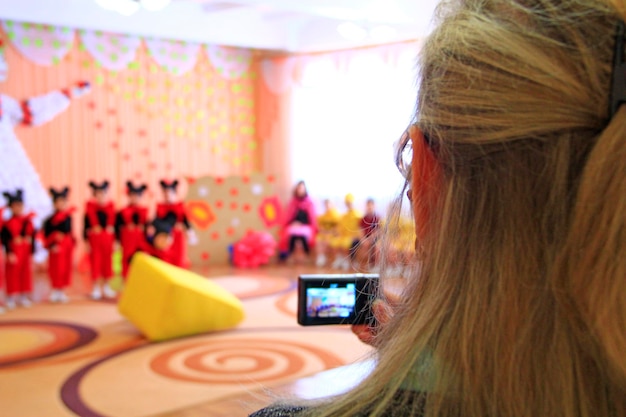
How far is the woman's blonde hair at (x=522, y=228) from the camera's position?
1.30 feet

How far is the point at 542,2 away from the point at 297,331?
12.5ft

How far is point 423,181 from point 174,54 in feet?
23.3

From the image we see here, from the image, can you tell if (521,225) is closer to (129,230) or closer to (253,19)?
(129,230)

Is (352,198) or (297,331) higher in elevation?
(352,198)

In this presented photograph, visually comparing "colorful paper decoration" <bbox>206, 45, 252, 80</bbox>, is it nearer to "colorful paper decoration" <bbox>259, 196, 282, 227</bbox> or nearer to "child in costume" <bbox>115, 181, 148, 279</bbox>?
"colorful paper decoration" <bbox>259, 196, 282, 227</bbox>

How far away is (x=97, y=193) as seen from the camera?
518cm

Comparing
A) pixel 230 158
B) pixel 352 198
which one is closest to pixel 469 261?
pixel 352 198

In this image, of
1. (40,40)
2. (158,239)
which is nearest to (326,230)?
(158,239)

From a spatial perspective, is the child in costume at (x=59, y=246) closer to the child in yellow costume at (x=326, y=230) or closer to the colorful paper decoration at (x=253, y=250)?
the colorful paper decoration at (x=253, y=250)

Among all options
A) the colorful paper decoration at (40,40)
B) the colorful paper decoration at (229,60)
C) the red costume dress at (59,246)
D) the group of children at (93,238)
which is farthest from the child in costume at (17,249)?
the colorful paper decoration at (229,60)

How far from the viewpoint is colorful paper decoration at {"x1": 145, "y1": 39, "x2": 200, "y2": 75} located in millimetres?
7008

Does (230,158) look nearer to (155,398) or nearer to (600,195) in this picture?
(155,398)

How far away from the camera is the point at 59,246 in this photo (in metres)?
4.98

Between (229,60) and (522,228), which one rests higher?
(229,60)
